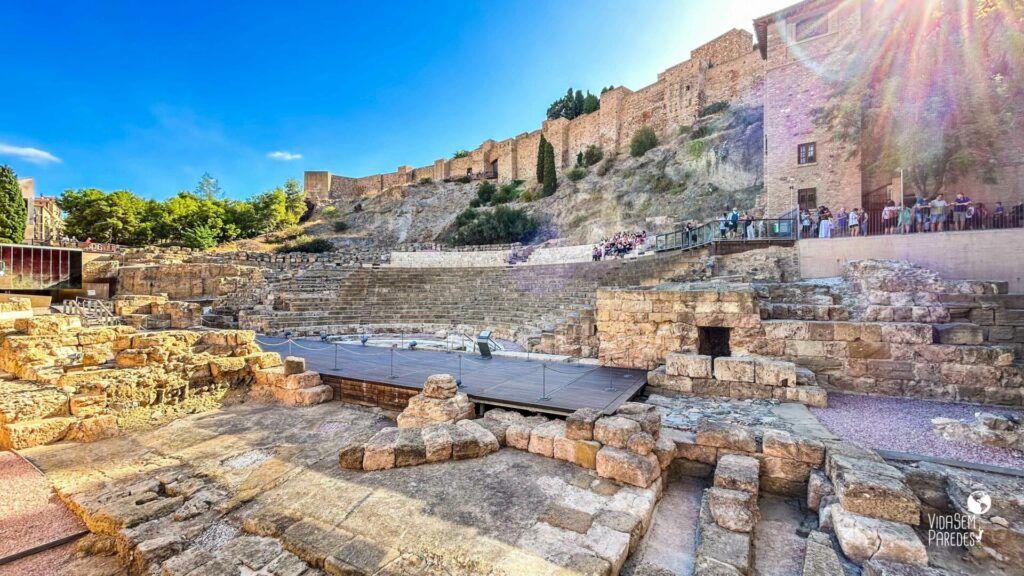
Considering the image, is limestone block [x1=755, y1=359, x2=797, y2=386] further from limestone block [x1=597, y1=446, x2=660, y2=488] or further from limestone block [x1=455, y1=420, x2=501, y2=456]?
limestone block [x1=455, y1=420, x2=501, y2=456]

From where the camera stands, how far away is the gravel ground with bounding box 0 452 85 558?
12.2 feet

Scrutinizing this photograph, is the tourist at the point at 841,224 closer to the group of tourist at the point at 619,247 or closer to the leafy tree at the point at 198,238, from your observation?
the group of tourist at the point at 619,247

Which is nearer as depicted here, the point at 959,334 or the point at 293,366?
the point at 959,334

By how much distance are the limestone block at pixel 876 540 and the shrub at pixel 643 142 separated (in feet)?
114

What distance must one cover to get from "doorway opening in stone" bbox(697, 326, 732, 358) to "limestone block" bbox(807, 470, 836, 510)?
4056 mm

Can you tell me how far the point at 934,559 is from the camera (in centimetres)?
294

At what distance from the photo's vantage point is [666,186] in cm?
2923

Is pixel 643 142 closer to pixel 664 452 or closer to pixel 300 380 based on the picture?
pixel 300 380

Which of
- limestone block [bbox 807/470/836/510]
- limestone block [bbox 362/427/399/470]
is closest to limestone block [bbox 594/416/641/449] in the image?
limestone block [bbox 807/470/836/510]

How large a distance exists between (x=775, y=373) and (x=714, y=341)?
6.06ft

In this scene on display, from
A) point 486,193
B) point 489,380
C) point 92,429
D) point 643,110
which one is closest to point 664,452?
point 489,380

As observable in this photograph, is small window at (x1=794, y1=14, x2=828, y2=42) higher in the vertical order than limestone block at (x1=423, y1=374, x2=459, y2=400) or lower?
higher

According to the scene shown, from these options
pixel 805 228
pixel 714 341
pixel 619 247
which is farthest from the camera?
pixel 619 247

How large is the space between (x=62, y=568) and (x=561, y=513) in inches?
167
